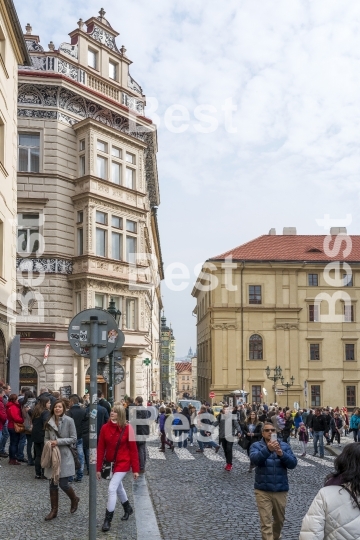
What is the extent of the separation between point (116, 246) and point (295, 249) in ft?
120

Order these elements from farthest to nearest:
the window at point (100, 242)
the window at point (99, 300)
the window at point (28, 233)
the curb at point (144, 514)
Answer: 1. the window at point (100, 242)
2. the window at point (99, 300)
3. the window at point (28, 233)
4. the curb at point (144, 514)

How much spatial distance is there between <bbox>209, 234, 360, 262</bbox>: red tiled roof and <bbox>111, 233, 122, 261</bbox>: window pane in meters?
31.8

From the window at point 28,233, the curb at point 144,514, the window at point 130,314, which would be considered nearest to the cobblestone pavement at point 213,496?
the curb at point 144,514

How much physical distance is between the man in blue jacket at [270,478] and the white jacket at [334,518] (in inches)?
149

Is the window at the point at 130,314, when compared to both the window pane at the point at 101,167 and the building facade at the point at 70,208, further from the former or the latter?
the window pane at the point at 101,167

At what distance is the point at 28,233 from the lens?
31172 mm

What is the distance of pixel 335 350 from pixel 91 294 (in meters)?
38.1

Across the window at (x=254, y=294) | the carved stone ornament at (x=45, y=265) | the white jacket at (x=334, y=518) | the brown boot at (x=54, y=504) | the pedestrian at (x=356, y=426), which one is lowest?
the pedestrian at (x=356, y=426)

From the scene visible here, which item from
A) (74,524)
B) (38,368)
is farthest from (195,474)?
(38,368)

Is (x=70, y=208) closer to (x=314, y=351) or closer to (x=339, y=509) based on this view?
(x=339, y=509)

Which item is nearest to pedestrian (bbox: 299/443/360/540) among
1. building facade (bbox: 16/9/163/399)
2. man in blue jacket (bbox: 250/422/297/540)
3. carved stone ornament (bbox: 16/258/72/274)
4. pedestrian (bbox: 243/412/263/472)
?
man in blue jacket (bbox: 250/422/297/540)

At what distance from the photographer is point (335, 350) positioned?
63844 mm

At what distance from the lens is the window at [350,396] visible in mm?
62688

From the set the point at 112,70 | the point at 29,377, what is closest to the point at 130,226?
the point at 112,70
